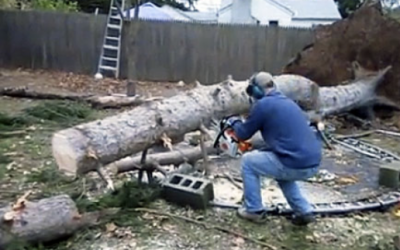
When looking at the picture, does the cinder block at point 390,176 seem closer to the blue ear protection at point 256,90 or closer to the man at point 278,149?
the man at point 278,149

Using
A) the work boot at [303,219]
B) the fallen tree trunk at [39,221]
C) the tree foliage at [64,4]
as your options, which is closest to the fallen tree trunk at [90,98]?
the tree foliage at [64,4]

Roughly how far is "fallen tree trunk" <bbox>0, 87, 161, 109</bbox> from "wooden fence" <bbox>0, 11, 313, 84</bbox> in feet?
11.3

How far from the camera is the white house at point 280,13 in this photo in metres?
30.4

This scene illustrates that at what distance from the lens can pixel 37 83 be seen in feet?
50.3

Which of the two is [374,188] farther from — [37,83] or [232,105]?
[37,83]

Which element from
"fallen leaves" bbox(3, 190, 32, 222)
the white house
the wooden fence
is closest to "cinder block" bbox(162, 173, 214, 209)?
"fallen leaves" bbox(3, 190, 32, 222)

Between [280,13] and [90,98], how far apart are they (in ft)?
67.7

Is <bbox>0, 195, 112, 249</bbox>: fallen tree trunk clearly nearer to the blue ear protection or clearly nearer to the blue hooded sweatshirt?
the blue hooded sweatshirt

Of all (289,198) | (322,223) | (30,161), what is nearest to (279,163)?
(289,198)

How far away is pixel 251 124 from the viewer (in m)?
5.11

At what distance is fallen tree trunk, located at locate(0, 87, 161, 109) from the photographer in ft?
37.9

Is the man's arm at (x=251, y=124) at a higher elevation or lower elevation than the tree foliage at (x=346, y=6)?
lower

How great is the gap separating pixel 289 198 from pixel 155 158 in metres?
1.65

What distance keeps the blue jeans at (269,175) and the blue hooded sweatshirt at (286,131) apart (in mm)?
61
